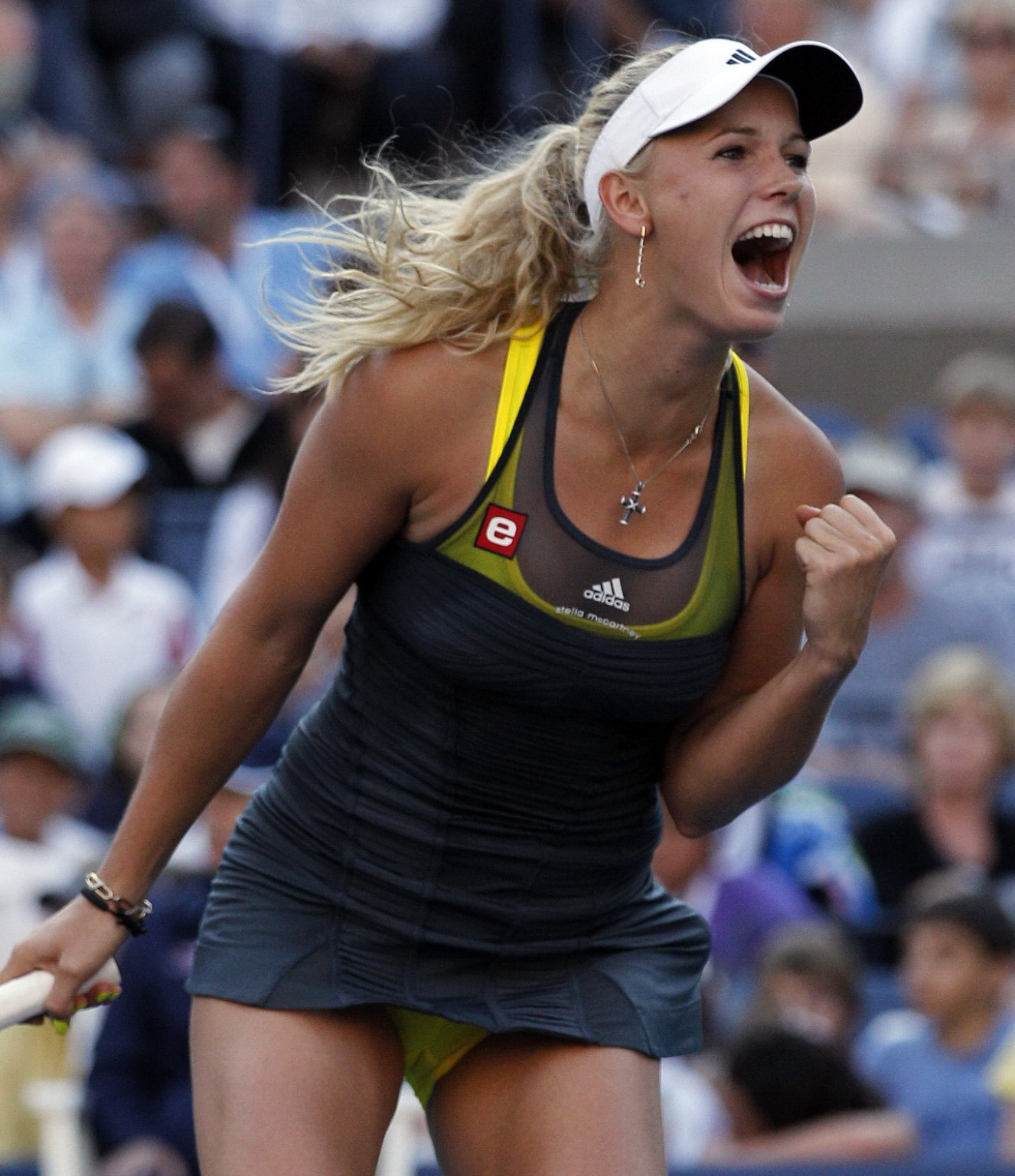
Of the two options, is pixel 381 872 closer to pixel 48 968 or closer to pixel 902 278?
pixel 48 968

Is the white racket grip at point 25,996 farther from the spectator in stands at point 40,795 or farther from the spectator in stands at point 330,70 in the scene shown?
the spectator in stands at point 330,70

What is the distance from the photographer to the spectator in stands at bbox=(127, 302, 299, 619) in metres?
6.70

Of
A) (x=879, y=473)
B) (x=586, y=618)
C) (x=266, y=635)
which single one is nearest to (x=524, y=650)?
(x=586, y=618)

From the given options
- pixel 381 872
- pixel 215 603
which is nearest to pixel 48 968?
pixel 381 872

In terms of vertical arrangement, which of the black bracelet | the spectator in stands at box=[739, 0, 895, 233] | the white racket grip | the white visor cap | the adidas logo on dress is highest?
the spectator in stands at box=[739, 0, 895, 233]

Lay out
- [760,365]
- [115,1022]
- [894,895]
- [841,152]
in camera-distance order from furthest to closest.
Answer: [841,152] → [760,365] → [894,895] → [115,1022]

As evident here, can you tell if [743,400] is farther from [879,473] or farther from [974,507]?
[974,507]

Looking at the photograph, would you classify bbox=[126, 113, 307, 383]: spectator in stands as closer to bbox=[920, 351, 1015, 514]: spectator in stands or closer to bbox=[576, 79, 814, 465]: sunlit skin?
bbox=[920, 351, 1015, 514]: spectator in stands

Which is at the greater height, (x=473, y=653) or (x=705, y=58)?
(x=705, y=58)

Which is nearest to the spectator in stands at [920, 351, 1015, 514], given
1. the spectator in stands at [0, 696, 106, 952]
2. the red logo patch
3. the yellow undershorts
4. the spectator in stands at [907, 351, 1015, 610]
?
the spectator in stands at [907, 351, 1015, 610]

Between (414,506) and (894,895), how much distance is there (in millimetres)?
3231

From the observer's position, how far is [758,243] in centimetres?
269

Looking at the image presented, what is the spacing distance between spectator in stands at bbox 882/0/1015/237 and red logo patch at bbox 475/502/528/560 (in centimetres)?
589

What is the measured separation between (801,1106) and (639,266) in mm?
2584
